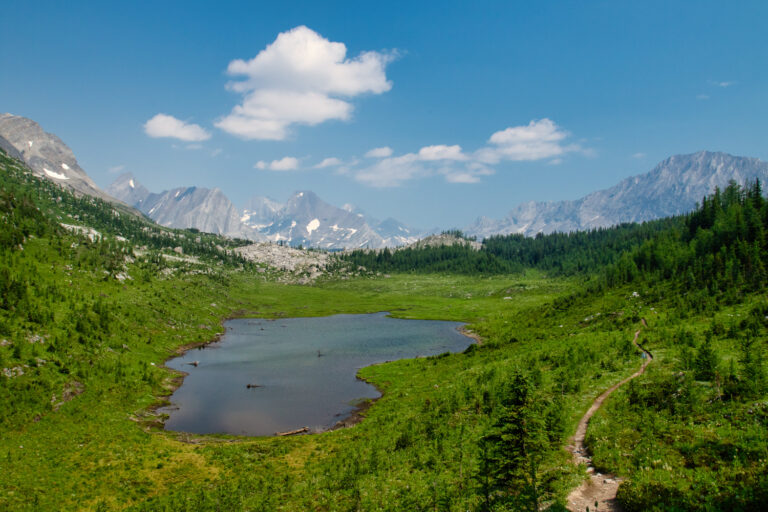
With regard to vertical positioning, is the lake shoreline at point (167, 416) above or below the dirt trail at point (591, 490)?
below

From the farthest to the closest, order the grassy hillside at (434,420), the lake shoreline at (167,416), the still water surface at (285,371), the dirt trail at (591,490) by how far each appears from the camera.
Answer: the still water surface at (285,371), the lake shoreline at (167,416), the grassy hillside at (434,420), the dirt trail at (591,490)

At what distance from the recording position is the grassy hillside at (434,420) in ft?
69.1

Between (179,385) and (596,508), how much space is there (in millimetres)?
76893

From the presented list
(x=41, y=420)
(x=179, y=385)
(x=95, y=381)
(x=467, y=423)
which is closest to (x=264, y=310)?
(x=179, y=385)

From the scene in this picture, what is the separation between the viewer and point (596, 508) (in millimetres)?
18625

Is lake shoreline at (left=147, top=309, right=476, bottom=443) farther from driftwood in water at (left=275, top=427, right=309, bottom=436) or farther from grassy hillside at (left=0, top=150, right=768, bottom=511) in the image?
driftwood in water at (left=275, top=427, right=309, bottom=436)

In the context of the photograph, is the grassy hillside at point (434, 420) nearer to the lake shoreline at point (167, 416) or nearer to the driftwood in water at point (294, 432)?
the lake shoreline at point (167, 416)

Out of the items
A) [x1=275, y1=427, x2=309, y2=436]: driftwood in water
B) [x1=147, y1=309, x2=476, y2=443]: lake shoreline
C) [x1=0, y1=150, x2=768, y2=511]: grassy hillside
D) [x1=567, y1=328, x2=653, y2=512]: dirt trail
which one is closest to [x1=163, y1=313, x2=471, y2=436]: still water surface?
[x1=147, y1=309, x2=476, y2=443]: lake shoreline

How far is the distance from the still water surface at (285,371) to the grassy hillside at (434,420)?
519cm

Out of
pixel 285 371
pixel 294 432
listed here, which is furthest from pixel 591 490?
pixel 285 371

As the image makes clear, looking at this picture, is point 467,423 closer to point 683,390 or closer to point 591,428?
point 591,428

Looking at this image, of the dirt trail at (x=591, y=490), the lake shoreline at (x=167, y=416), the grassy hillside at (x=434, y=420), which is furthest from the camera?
the lake shoreline at (x=167, y=416)

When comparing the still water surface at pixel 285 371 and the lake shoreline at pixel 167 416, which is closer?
the lake shoreline at pixel 167 416

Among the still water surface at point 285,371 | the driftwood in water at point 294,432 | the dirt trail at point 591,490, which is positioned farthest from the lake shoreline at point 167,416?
the dirt trail at point 591,490
